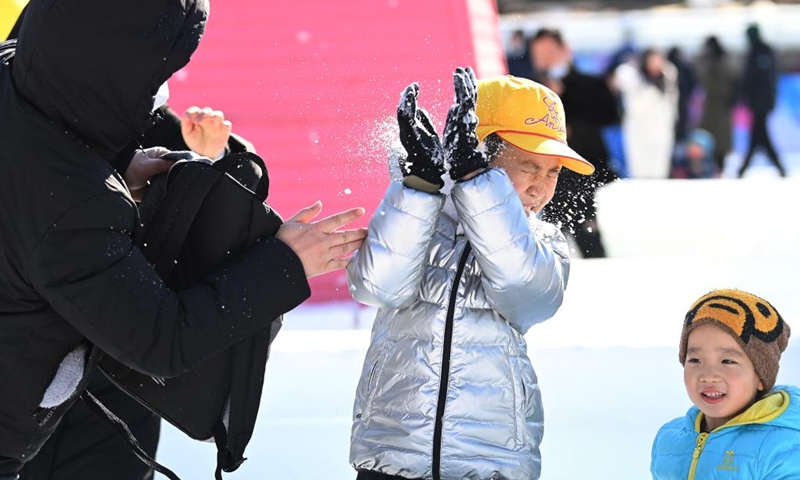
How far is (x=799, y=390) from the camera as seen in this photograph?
2311mm

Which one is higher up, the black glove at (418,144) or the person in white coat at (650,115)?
the black glove at (418,144)

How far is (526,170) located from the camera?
2.19 meters

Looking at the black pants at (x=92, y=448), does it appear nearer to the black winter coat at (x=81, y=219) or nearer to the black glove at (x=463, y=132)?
the black winter coat at (x=81, y=219)

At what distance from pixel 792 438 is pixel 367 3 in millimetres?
3776

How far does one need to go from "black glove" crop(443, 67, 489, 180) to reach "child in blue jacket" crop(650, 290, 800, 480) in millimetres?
758

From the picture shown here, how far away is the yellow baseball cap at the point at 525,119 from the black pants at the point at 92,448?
3.21 feet

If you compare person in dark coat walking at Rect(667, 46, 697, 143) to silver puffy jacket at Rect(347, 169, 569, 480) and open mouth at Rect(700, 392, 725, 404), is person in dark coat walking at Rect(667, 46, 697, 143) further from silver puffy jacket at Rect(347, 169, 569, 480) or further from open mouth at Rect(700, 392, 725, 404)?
silver puffy jacket at Rect(347, 169, 569, 480)

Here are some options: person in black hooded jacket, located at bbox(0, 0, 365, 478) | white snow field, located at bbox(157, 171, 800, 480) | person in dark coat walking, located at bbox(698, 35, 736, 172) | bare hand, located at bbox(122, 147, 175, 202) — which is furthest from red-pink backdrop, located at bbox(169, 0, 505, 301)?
person in dark coat walking, located at bbox(698, 35, 736, 172)

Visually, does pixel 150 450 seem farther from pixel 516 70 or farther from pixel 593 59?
pixel 593 59

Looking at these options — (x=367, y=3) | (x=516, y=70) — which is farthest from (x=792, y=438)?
(x=516, y=70)

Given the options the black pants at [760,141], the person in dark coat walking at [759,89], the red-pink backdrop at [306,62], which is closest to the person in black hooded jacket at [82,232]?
the red-pink backdrop at [306,62]

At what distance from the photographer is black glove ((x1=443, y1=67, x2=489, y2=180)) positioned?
74.5 inches

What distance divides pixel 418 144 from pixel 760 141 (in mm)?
12087

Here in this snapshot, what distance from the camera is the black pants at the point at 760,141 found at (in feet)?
42.7
